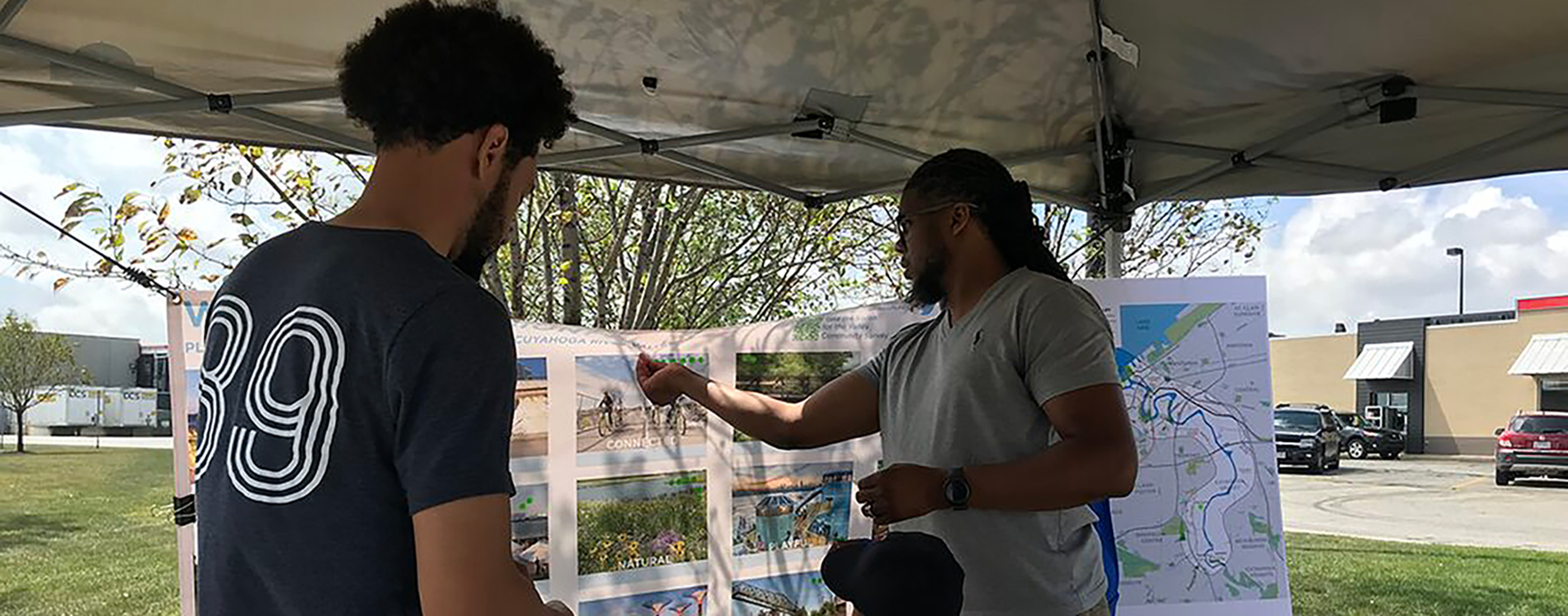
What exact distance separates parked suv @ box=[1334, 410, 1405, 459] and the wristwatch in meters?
21.9

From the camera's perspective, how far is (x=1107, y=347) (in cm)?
159

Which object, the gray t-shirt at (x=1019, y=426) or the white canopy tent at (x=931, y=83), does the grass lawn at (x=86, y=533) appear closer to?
the white canopy tent at (x=931, y=83)

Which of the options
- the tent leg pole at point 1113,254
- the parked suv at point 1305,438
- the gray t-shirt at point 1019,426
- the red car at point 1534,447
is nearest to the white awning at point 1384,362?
the parked suv at point 1305,438

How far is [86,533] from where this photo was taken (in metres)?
8.97

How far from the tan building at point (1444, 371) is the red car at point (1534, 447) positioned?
6.82 m

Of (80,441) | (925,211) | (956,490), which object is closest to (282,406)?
(956,490)

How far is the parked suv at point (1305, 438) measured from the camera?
16969mm

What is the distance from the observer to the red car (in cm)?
1509

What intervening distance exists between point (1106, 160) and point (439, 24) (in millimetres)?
2691

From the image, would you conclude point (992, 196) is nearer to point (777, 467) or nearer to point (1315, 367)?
point (777, 467)

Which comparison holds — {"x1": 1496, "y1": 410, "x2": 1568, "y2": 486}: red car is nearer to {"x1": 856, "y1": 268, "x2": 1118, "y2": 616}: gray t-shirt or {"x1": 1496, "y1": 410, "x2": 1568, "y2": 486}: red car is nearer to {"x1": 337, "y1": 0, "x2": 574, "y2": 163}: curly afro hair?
{"x1": 856, "y1": 268, "x2": 1118, "y2": 616}: gray t-shirt

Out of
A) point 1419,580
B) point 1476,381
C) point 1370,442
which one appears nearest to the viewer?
point 1419,580

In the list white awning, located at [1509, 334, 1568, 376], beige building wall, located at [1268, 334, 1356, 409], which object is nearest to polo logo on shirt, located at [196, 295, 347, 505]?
→ white awning, located at [1509, 334, 1568, 376]

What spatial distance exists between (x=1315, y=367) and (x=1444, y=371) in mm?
3097
